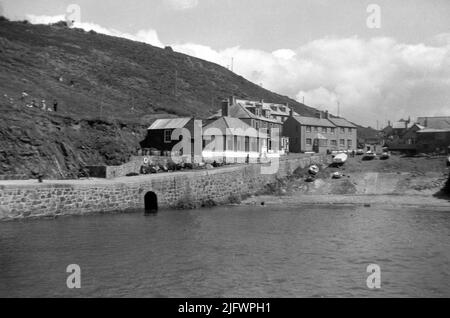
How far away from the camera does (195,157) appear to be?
64.8 metres

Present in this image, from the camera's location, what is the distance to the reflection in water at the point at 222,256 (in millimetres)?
21453

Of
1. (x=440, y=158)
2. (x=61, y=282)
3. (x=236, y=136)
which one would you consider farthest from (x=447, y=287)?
(x=440, y=158)

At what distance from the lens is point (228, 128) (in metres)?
70.2

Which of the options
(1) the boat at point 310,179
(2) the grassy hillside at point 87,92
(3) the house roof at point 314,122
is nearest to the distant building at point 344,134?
(3) the house roof at point 314,122

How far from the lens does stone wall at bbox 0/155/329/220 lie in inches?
1478

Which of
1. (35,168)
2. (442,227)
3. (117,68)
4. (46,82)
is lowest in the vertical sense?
(442,227)

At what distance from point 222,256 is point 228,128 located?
43.8m

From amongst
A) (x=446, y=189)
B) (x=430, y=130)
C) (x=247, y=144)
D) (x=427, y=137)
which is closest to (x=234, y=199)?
(x=247, y=144)

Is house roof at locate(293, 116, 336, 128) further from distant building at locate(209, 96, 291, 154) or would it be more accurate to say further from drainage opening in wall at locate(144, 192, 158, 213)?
drainage opening in wall at locate(144, 192, 158, 213)

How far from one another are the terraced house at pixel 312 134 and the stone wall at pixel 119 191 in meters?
32.4

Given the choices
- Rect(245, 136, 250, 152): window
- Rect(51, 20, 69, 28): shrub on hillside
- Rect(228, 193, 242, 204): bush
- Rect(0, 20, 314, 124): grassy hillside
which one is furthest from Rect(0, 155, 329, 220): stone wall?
Rect(51, 20, 69, 28): shrub on hillside

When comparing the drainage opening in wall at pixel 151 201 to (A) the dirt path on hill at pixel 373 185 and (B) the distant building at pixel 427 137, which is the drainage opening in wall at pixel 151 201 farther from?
(B) the distant building at pixel 427 137

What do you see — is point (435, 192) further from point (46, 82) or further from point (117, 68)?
point (117, 68)
